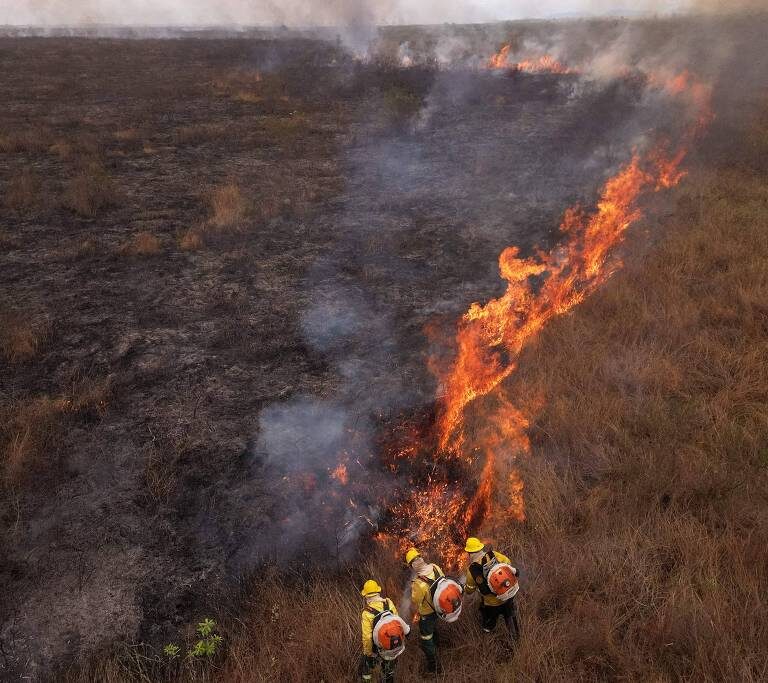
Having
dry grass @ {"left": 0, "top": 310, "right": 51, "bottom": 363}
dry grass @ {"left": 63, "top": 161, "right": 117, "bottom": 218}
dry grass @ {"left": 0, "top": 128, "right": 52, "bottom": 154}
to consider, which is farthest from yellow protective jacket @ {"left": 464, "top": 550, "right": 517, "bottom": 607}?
dry grass @ {"left": 0, "top": 128, "right": 52, "bottom": 154}

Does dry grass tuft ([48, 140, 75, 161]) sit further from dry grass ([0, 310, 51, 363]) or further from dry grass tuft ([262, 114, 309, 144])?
Answer: dry grass ([0, 310, 51, 363])

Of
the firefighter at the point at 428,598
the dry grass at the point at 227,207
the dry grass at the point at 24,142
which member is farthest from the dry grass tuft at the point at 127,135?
the firefighter at the point at 428,598

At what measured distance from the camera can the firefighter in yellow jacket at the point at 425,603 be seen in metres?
2.66

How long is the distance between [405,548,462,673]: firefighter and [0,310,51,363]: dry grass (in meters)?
5.15

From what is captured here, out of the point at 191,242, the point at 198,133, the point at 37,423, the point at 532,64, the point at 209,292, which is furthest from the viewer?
the point at 532,64

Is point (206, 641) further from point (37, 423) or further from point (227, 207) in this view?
point (227, 207)

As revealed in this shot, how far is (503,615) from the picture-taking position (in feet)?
9.45

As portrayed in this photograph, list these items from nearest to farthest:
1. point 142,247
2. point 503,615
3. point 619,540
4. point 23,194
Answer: point 503,615, point 619,540, point 142,247, point 23,194

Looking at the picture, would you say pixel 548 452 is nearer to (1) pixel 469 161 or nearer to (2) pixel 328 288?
(2) pixel 328 288

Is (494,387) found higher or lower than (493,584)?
lower

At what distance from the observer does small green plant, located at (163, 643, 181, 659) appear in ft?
9.98

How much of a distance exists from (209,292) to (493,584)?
5701 millimetres

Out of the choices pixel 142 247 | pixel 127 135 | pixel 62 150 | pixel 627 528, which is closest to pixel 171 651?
pixel 627 528

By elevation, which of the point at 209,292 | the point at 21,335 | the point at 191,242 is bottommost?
the point at 209,292
